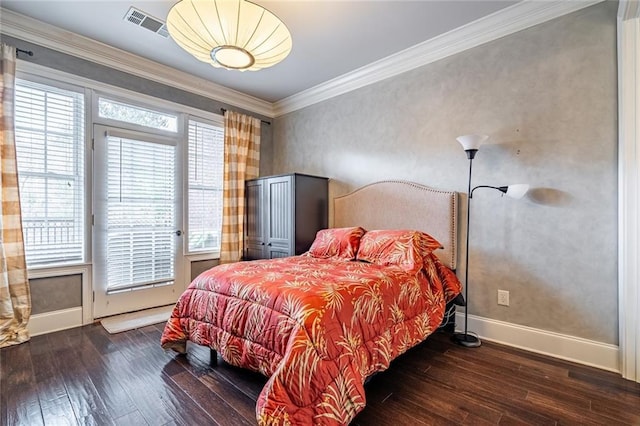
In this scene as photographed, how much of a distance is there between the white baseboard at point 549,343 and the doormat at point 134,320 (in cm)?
307

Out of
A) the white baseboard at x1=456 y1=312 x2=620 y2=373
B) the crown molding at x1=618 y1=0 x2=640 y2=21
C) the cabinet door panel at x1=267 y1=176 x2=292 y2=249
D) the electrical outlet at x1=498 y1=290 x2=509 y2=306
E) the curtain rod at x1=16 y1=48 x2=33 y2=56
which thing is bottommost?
the white baseboard at x1=456 y1=312 x2=620 y2=373

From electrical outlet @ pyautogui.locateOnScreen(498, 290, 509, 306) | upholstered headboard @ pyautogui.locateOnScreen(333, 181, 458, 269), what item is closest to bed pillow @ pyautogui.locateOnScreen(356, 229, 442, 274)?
upholstered headboard @ pyautogui.locateOnScreen(333, 181, 458, 269)

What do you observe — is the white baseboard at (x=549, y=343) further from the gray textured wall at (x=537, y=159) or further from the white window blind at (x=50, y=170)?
the white window blind at (x=50, y=170)

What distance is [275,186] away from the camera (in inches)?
147

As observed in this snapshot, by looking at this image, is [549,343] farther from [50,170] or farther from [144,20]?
[50,170]

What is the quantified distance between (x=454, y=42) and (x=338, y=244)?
2219 mm

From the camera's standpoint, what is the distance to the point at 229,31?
1.89 metres

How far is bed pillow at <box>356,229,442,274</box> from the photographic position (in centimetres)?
234

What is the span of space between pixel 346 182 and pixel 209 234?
6.37 feet

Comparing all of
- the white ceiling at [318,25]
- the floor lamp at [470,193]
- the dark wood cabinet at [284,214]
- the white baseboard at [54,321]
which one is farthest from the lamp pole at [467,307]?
the white baseboard at [54,321]

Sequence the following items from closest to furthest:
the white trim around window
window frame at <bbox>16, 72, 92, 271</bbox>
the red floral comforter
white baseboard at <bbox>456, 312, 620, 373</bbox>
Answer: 1. the red floral comforter
2. the white trim around window
3. white baseboard at <bbox>456, 312, 620, 373</bbox>
4. window frame at <bbox>16, 72, 92, 271</bbox>

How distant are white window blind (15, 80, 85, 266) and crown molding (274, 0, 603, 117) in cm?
270

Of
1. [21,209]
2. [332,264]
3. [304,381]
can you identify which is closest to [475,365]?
[332,264]

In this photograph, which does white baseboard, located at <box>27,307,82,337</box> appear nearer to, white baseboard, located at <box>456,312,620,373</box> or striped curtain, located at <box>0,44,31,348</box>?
striped curtain, located at <box>0,44,31,348</box>
